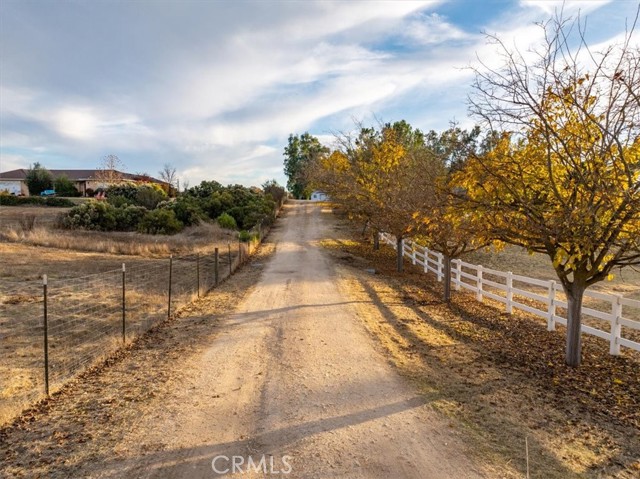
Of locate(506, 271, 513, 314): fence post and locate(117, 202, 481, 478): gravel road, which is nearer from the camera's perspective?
locate(117, 202, 481, 478): gravel road

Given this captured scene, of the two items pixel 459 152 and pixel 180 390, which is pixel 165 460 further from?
pixel 459 152

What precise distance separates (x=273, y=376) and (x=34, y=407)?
2.98 meters

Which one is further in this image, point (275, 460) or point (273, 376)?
point (273, 376)

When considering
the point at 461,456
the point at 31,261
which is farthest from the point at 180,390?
the point at 31,261

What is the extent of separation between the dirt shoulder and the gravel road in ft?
1.46

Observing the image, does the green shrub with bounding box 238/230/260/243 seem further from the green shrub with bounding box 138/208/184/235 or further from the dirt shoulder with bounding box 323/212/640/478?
the dirt shoulder with bounding box 323/212/640/478

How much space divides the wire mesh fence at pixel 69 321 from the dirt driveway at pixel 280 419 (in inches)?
31.8

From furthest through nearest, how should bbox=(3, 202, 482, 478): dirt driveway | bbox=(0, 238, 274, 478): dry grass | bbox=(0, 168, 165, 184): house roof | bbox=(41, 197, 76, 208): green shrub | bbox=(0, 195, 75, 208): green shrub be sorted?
bbox=(0, 168, 165, 184): house roof, bbox=(41, 197, 76, 208): green shrub, bbox=(0, 195, 75, 208): green shrub, bbox=(0, 238, 274, 478): dry grass, bbox=(3, 202, 482, 478): dirt driveway

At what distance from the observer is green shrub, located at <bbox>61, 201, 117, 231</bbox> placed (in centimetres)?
3064

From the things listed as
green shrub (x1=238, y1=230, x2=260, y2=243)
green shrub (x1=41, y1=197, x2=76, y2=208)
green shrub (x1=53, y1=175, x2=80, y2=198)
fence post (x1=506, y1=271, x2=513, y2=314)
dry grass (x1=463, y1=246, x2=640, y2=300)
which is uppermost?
green shrub (x1=53, y1=175, x2=80, y2=198)

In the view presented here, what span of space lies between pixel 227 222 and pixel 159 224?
5012 millimetres

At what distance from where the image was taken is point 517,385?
20.1 feet

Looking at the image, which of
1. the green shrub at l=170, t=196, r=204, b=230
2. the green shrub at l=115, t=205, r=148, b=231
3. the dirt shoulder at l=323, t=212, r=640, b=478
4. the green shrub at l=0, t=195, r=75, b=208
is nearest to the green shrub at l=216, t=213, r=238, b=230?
the green shrub at l=170, t=196, r=204, b=230

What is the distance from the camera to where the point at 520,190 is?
22.6 feet
